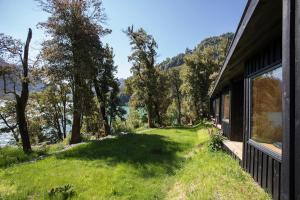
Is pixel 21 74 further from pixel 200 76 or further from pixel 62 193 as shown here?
pixel 200 76

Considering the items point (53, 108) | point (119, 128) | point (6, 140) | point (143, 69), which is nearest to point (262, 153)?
point (143, 69)

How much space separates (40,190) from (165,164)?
373cm

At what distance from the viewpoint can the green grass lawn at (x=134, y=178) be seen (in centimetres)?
513

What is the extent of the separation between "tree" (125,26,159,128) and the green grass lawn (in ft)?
53.9

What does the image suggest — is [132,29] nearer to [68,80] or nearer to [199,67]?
[199,67]

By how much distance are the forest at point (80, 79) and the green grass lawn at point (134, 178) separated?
3.57 meters

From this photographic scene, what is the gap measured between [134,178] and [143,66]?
2040cm

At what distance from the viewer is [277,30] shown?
391cm

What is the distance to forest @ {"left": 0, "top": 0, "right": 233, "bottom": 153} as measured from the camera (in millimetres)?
13676

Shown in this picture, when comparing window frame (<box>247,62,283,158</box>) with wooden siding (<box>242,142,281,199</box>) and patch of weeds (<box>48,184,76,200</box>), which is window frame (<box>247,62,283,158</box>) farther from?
patch of weeds (<box>48,184,76,200</box>)

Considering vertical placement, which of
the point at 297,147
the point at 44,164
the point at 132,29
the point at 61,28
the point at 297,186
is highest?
the point at 132,29

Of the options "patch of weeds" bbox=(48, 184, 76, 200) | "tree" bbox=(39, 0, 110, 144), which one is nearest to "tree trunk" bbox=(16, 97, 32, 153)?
"tree" bbox=(39, 0, 110, 144)

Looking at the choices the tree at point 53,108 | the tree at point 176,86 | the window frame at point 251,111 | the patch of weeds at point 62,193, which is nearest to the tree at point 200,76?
the tree at point 176,86

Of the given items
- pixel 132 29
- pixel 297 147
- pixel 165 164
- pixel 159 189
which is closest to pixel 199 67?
pixel 132 29
